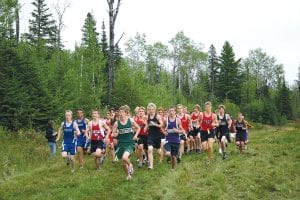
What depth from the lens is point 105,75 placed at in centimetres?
5131

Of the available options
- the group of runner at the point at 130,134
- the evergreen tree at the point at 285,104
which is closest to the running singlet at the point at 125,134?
the group of runner at the point at 130,134

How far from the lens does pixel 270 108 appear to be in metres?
71.9

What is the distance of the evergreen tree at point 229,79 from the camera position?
8794cm

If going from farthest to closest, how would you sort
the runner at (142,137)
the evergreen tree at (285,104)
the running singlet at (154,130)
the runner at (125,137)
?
1. the evergreen tree at (285,104)
2. the runner at (142,137)
3. the running singlet at (154,130)
4. the runner at (125,137)

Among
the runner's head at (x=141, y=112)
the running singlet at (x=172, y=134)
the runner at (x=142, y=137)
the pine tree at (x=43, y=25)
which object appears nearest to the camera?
the running singlet at (x=172, y=134)

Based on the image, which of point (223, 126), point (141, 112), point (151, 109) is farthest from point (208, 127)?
point (141, 112)

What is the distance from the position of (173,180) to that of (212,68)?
264 ft

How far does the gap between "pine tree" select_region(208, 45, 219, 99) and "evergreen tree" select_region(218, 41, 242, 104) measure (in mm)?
1957

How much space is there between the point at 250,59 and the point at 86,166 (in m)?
88.2

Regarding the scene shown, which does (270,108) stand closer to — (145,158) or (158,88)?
(158,88)

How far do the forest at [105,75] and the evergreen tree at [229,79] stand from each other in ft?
0.64

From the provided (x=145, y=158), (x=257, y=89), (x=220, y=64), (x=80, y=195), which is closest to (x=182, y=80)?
(x=220, y=64)

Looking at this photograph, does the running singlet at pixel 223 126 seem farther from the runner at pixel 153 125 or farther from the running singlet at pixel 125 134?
the running singlet at pixel 125 134

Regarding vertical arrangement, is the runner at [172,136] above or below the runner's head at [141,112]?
below
